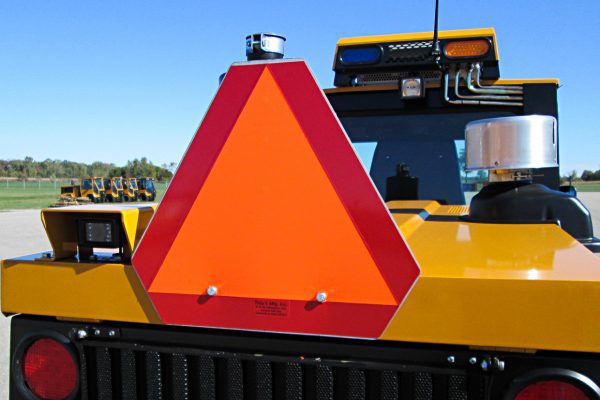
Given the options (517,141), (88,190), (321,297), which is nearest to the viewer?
(321,297)

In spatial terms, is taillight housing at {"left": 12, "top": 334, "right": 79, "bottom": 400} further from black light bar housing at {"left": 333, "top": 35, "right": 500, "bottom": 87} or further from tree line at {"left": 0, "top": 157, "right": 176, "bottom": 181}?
tree line at {"left": 0, "top": 157, "right": 176, "bottom": 181}

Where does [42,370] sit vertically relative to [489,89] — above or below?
below

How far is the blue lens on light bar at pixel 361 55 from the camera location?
3277 millimetres

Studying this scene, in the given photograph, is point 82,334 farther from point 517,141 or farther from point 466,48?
point 466,48

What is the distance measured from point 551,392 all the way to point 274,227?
862 mm

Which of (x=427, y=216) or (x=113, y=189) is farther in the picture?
(x=113, y=189)

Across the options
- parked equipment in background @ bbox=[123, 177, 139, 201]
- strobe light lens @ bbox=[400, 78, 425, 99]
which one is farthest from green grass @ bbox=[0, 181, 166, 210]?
strobe light lens @ bbox=[400, 78, 425, 99]

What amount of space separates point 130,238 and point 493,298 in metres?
1.15

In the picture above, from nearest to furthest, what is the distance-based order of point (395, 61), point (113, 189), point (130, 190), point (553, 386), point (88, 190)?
point (553, 386) < point (395, 61) < point (88, 190) < point (113, 189) < point (130, 190)

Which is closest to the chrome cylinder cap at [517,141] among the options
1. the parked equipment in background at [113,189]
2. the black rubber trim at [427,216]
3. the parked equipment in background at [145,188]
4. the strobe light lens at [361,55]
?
the black rubber trim at [427,216]

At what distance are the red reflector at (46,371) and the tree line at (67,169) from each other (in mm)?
86102

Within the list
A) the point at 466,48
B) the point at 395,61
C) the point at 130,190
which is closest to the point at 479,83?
the point at 466,48

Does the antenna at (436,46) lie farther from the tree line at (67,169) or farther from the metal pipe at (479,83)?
the tree line at (67,169)

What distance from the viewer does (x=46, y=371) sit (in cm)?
180
